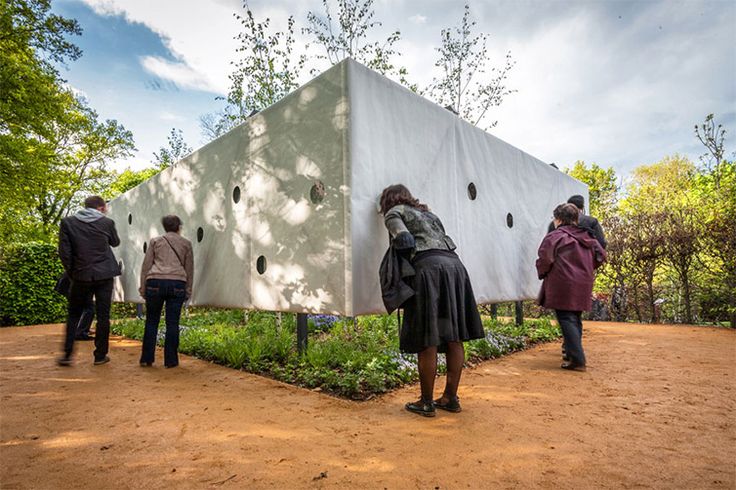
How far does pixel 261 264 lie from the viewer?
4445 millimetres

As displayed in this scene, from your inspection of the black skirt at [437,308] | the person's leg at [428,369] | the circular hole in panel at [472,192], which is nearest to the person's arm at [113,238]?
the black skirt at [437,308]

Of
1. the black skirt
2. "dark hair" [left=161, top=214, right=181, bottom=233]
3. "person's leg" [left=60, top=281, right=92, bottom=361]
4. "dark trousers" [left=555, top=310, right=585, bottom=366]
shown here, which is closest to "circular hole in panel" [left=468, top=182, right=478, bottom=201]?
"dark trousers" [left=555, top=310, right=585, bottom=366]

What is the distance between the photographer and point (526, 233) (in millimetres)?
6402

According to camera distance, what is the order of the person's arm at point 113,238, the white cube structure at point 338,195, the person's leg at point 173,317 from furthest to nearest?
the person's arm at point 113,238, the person's leg at point 173,317, the white cube structure at point 338,195

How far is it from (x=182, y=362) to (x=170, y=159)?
15.7 m

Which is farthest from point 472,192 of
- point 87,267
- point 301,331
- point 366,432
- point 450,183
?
point 87,267

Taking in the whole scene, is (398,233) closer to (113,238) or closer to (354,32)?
(113,238)

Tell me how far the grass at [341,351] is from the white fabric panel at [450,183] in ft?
2.12

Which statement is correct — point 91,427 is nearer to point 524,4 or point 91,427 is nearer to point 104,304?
point 104,304

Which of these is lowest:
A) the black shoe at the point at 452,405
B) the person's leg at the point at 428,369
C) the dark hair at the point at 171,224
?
the black shoe at the point at 452,405

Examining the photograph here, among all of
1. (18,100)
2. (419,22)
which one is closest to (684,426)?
(419,22)

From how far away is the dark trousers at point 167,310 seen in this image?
439cm

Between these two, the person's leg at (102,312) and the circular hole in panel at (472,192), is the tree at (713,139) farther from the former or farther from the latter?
the person's leg at (102,312)

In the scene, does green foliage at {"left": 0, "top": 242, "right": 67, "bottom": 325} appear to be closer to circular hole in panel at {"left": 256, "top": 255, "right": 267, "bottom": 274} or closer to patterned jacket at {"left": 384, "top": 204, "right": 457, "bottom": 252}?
circular hole in panel at {"left": 256, "top": 255, "right": 267, "bottom": 274}
